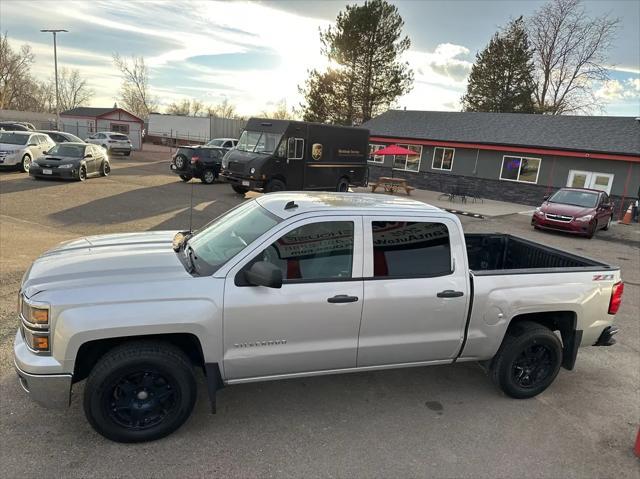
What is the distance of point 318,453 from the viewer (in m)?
3.21

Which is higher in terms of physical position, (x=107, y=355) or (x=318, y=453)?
(x=107, y=355)

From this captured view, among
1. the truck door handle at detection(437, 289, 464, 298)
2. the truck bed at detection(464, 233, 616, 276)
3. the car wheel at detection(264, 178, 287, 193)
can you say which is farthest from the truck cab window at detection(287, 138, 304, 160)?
the truck door handle at detection(437, 289, 464, 298)

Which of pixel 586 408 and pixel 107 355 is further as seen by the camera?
pixel 586 408

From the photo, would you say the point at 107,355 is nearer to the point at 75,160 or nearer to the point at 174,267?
the point at 174,267

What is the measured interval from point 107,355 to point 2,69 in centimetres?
7968

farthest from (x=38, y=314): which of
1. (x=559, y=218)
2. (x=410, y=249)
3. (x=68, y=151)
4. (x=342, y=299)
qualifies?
(x=68, y=151)

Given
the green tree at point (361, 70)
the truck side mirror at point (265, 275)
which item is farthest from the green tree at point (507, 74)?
the truck side mirror at point (265, 275)

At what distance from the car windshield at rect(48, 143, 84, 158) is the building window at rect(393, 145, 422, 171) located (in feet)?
56.5

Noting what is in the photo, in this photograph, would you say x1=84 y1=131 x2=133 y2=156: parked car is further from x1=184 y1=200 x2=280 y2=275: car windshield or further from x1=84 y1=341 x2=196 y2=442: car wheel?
x1=84 y1=341 x2=196 y2=442: car wheel

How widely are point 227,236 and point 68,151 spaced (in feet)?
52.7

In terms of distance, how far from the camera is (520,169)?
2312 centimetres

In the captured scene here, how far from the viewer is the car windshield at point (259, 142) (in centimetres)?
1535

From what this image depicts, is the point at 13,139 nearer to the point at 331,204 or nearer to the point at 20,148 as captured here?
the point at 20,148

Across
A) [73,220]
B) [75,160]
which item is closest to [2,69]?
[75,160]
